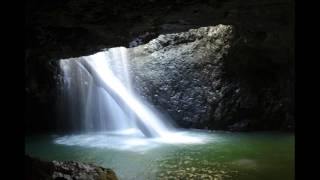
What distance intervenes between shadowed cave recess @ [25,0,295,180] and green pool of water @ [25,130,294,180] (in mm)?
23

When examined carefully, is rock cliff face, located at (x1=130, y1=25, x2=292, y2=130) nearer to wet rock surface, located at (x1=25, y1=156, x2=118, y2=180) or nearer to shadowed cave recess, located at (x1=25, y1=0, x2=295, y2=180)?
shadowed cave recess, located at (x1=25, y1=0, x2=295, y2=180)

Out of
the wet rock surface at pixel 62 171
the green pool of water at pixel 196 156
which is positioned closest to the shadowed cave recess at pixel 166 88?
the green pool of water at pixel 196 156

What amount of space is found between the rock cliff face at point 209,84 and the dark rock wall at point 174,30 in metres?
0.04

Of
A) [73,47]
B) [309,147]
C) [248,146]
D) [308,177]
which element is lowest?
[248,146]

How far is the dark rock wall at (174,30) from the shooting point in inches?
190

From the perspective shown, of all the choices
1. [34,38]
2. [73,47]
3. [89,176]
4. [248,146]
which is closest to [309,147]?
[89,176]

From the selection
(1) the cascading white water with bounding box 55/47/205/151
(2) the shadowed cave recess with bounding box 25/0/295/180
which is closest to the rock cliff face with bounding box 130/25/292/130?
(2) the shadowed cave recess with bounding box 25/0/295/180

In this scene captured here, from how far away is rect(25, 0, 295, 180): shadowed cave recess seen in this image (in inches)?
223

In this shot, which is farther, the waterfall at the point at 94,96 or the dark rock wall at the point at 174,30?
the waterfall at the point at 94,96

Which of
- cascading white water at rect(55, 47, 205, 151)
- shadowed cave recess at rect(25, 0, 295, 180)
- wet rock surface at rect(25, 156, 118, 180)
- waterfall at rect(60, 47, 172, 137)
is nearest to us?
wet rock surface at rect(25, 156, 118, 180)

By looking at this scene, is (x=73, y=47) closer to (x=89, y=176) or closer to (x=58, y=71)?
(x=89, y=176)

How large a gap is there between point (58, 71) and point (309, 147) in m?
12.8

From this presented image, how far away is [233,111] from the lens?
11.9 metres

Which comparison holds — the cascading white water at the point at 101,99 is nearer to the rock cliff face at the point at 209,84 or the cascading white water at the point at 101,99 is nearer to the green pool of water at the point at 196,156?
the rock cliff face at the point at 209,84
